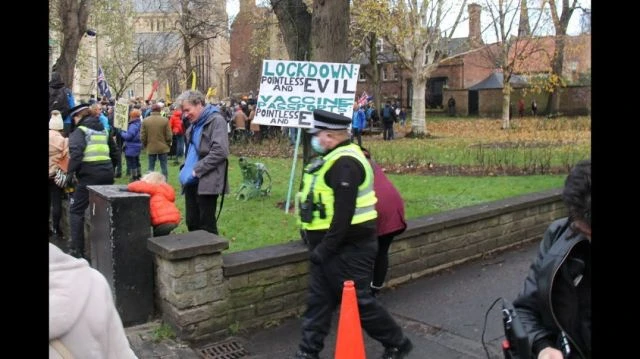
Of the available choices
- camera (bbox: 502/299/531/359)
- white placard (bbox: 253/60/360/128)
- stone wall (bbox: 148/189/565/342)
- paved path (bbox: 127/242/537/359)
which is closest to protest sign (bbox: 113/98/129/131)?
white placard (bbox: 253/60/360/128)

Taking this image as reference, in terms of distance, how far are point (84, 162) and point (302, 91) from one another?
299cm

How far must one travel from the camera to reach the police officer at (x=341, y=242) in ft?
14.3

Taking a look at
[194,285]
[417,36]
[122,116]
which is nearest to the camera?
[194,285]

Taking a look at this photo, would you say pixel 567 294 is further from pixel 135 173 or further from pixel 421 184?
pixel 135 173

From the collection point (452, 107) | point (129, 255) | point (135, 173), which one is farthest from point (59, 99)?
point (452, 107)

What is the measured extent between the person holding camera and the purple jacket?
266cm

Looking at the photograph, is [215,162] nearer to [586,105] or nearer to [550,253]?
[550,253]

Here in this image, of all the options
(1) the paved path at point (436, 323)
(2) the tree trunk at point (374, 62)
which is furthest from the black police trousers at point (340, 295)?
(2) the tree trunk at point (374, 62)

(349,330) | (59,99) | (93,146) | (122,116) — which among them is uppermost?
(59,99)

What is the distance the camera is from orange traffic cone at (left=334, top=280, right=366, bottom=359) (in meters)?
4.09

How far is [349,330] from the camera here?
4137mm

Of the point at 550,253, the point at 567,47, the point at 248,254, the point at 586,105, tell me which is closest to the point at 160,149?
the point at 248,254

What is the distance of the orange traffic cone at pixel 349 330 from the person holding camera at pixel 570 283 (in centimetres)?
162

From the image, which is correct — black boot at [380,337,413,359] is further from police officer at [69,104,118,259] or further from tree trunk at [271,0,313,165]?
tree trunk at [271,0,313,165]
